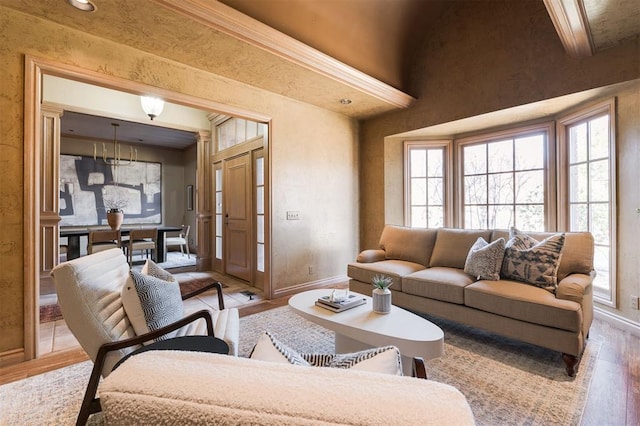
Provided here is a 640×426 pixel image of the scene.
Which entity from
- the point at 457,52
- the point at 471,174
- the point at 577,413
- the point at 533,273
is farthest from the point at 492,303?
the point at 457,52

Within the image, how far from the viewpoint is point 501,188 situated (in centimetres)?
410

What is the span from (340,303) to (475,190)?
125 inches

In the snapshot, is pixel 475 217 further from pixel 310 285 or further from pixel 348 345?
pixel 348 345

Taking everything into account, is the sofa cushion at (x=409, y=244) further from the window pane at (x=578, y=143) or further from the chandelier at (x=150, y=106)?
the chandelier at (x=150, y=106)

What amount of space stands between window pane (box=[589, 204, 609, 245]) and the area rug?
1229 mm

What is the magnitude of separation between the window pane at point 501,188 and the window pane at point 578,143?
69cm

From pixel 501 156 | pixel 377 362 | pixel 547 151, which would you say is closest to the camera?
pixel 377 362

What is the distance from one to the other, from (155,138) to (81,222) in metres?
2.49

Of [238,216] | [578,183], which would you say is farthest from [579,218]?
[238,216]

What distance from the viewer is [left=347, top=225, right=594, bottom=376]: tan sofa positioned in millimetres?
2115

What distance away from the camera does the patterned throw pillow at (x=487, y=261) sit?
8.93ft

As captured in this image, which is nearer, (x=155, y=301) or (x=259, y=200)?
(x=155, y=301)

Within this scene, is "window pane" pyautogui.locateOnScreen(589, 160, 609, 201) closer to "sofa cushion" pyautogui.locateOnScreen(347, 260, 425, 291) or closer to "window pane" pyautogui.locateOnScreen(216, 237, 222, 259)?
"sofa cushion" pyautogui.locateOnScreen(347, 260, 425, 291)

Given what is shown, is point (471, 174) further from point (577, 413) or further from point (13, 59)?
point (13, 59)
